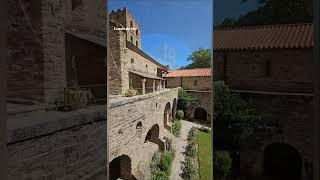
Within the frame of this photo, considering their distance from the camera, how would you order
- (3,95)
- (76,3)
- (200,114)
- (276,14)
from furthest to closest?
1. (200,114)
2. (276,14)
3. (76,3)
4. (3,95)

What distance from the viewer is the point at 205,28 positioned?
276 cm

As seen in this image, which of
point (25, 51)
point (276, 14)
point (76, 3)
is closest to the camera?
point (25, 51)

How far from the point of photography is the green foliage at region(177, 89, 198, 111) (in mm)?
2902

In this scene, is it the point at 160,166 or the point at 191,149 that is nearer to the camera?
the point at 160,166

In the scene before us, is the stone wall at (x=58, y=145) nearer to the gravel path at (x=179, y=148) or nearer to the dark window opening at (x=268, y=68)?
the gravel path at (x=179, y=148)

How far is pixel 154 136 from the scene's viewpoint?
2916 mm

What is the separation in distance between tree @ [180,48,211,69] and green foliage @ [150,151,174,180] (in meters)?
0.87

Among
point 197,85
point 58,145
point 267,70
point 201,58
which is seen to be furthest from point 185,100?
point 58,145

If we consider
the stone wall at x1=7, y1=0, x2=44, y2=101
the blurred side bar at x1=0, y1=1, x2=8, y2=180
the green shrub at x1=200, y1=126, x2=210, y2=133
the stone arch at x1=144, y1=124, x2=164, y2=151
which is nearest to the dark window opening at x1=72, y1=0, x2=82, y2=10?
the stone wall at x1=7, y1=0, x2=44, y2=101

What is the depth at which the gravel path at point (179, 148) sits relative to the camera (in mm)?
2877

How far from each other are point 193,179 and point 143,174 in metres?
0.46

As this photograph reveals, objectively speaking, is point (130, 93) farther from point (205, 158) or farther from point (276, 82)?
point (276, 82)

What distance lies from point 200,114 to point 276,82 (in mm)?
711

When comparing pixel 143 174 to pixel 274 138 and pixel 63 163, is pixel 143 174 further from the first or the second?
pixel 274 138
